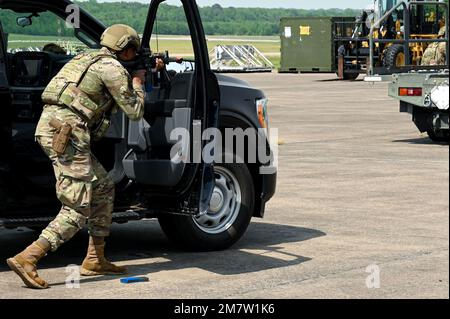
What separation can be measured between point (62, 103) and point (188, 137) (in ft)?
3.11

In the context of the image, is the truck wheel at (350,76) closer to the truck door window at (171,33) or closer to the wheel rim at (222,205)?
the truck door window at (171,33)

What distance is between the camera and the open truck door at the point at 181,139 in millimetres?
7887

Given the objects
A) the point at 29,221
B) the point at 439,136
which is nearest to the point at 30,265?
the point at 29,221

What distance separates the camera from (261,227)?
388 inches

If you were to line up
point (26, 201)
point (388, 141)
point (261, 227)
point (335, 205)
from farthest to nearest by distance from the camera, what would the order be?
1. point (388, 141)
2. point (335, 205)
3. point (261, 227)
4. point (26, 201)

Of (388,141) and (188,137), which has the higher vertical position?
(188,137)

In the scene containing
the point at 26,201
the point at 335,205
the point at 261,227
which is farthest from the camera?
the point at 335,205

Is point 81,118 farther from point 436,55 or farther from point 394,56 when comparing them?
point 394,56

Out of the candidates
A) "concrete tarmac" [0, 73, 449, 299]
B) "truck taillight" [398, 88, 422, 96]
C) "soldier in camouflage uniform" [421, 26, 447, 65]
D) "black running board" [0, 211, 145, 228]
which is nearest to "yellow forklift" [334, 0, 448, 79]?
"soldier in camouflage uniform" [421, 26, 447, 65]

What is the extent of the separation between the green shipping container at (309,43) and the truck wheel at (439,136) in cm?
2589

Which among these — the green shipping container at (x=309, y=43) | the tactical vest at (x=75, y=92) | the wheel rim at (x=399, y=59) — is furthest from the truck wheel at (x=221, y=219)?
the green shipping container at (x=309, y=43)

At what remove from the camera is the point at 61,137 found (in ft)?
24.1

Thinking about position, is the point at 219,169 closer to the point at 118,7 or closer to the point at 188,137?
the point at 188,137
